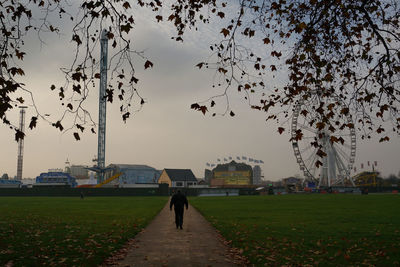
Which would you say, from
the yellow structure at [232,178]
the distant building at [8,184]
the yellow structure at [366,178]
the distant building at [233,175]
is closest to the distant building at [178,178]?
the distant building at [233,175]

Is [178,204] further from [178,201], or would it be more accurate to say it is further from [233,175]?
[233,175]

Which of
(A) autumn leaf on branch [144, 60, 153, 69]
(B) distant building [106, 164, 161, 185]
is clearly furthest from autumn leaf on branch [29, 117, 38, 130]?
(B) distant building [106, 164, 161, 185]

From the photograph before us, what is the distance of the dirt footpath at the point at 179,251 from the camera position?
835 cm

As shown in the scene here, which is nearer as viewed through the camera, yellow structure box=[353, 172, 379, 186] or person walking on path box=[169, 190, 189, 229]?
person walking on path box=[169, 190, 189, 229]

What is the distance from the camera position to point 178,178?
114 metres

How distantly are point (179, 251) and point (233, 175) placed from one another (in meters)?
144

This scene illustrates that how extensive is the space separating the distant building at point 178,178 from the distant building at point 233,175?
1381 inches

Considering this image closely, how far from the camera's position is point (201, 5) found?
8.23 metres

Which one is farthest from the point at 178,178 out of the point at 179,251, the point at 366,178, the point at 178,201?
the point at 179,251

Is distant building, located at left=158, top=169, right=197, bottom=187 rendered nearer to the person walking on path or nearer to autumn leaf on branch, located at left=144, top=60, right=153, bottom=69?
the person walking on path

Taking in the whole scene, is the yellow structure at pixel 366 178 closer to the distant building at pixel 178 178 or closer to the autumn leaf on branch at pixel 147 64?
the distant building at pixel 178 178

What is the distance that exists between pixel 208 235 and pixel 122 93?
24.6 feet

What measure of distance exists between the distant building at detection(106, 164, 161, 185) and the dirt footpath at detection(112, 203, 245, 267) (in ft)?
401

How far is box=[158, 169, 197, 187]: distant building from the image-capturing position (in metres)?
113
